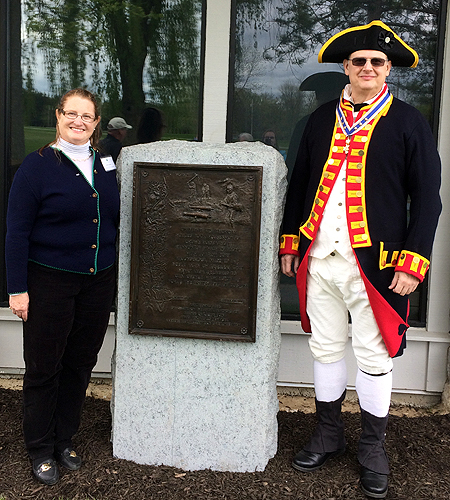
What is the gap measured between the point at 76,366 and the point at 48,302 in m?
0.44

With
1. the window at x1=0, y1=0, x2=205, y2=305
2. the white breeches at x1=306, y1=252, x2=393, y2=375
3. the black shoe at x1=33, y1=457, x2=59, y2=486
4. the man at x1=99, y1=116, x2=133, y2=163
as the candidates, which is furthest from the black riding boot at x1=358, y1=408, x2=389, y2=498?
the man at x1=99, y1=116, x2=133, y2=163

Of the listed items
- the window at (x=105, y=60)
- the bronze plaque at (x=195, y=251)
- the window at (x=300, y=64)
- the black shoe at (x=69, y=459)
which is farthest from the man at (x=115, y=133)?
the black shoe at (x=69, y=459)

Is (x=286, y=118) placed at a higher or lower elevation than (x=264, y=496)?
higher

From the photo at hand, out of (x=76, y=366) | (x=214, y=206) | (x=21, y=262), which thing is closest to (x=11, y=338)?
(x=76, y=366)

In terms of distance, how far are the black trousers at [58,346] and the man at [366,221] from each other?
3.33 ft

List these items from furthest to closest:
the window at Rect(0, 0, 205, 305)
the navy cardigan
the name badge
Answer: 1. the window at Rect(0, 0, 205, 305)
2. the name badge
3. the navy cardigan

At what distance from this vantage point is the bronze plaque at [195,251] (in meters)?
2.93

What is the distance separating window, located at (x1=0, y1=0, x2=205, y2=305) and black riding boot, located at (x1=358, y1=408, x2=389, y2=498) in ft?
7.70

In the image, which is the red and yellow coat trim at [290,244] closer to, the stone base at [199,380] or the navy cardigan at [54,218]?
the stone base at [199,380]

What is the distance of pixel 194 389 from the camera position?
3070 millimetres

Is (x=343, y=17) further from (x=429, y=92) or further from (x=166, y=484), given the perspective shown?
(x=166, y=484)

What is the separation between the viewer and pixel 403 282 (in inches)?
108

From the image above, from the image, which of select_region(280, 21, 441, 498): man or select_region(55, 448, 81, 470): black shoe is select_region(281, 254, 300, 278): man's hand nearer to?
select_region(280, 21, 441, 498): man

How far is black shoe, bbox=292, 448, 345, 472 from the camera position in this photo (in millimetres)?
3125
